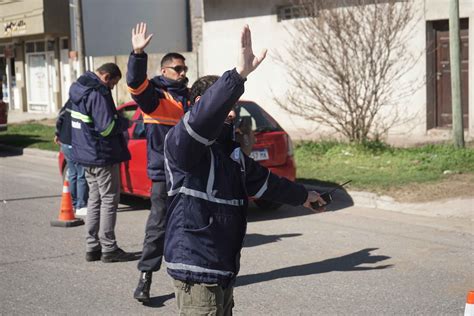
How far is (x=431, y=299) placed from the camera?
5.90m

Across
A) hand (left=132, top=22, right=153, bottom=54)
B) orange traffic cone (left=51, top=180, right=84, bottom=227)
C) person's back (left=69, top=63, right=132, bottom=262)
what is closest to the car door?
orange traffic cone (left=51, top=180, right=84, bottom=227)

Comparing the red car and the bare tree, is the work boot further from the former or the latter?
the bare tree

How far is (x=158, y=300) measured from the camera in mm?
6090

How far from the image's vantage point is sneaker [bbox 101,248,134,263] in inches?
284

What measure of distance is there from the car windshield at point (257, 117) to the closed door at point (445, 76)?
22.0 feet

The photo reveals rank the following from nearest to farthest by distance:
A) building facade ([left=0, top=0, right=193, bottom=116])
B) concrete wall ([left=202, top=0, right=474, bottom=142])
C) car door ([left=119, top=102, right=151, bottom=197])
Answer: car door ([left=119, top=102, right=151, bottom=197]), concrete wall ([left=202, top=0, right=474, bottom=142]), building facade ([left=0, top=0, right=193, bottom=116])

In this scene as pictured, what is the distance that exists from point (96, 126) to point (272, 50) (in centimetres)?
1228

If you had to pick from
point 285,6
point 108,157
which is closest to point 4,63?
point 285,6

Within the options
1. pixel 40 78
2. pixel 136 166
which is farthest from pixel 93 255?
pixel 40 78

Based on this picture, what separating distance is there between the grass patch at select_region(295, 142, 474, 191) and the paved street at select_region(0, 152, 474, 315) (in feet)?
3.55

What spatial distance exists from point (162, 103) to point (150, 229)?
1007 millimetres

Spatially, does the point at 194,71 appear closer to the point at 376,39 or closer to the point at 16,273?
the point at 376,39

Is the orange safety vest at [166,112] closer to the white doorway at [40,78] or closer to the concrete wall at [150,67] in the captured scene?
the concrete wall at [150,67]

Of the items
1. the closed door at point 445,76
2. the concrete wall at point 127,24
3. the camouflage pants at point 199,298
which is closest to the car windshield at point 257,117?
the camouflage pants at point 199,298
